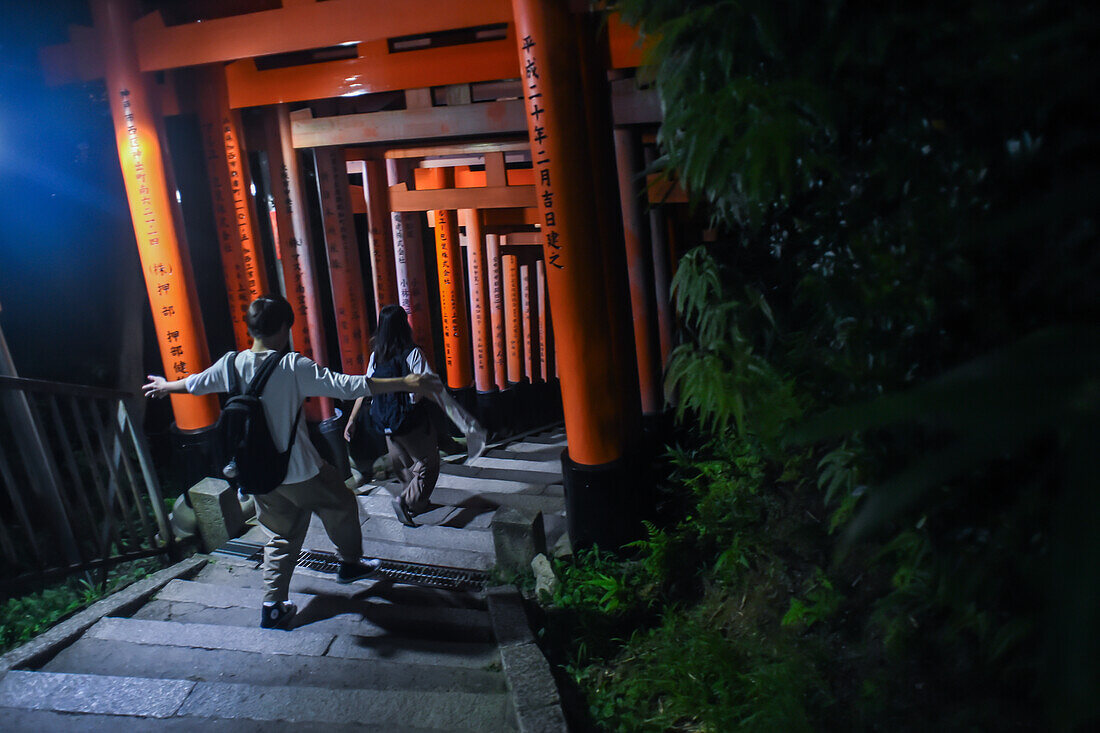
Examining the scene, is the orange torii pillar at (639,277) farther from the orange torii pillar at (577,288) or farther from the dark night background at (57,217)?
the dark night background at (57,217)

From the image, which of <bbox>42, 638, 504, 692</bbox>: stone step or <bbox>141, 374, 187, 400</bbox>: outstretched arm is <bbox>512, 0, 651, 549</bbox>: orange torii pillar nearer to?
<bbox>42, 638, 504, 692</bbox>: stone step

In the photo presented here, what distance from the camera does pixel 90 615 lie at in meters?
4.33

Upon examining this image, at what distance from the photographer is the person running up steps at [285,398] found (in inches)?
164

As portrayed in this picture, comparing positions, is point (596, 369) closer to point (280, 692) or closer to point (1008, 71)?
point (280, 692)

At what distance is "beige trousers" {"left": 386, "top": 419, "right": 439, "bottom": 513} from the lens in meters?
6.54

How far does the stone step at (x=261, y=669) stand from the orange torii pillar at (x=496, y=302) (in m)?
8.01

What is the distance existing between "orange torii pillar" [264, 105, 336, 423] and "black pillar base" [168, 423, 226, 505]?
1.14m

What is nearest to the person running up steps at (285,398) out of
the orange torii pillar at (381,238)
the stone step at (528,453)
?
the orange torii pillar at (381,238)

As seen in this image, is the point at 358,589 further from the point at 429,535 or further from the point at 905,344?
the point at 905,344

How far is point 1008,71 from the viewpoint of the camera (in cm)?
150

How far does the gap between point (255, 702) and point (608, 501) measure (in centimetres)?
258

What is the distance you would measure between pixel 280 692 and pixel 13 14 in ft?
27.8

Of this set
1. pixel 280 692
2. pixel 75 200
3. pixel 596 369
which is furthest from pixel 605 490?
pixel 75 200

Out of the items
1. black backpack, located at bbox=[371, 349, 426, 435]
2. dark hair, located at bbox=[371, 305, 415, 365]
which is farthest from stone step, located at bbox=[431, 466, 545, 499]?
dark hair, located at bbox=[371, 305, 415, 365]
